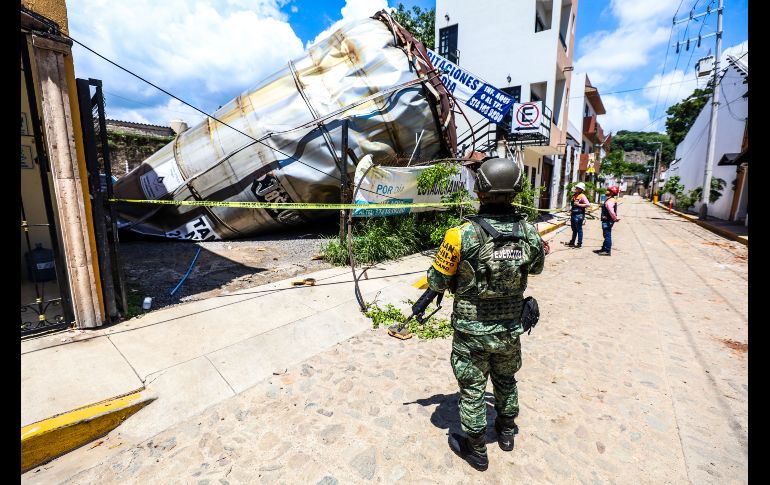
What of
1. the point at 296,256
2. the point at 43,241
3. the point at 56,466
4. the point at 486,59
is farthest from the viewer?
the point at 486,59

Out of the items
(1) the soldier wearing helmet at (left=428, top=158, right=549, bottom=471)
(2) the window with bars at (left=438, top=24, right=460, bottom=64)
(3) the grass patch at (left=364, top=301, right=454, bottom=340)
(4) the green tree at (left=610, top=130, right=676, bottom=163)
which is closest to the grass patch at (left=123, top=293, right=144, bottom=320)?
(3) the grass patch at (left=364, top=301, right=454, bottom=340)

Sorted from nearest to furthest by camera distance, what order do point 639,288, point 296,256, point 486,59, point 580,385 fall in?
point 580,385 → point 639,288 → point 296,256 → point 486,59

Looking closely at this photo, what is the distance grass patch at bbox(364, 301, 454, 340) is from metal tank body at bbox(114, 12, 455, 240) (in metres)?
3.86

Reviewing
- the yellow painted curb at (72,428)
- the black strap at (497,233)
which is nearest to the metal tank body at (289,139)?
the yellow painted curb at (72,428)

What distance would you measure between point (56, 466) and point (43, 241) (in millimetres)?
4658

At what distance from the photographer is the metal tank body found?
746 cm

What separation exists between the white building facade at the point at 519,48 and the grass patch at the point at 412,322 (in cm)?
1343

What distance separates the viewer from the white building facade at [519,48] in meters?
16.9

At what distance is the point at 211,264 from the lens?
6246mm

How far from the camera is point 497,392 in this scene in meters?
2.42

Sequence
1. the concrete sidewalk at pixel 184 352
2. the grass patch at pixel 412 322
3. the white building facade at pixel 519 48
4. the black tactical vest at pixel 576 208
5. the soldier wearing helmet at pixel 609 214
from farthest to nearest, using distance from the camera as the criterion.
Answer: the white building facade at pixel 519 48, the black tactical vest at pixel 576 208, the soldier wearing helmet at pixel 609 214, the grass patch at pixel 412 322, the concrete sidewalk at pixel 184 352

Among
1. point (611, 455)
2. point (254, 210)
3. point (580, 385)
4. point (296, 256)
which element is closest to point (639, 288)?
point (580, 385)

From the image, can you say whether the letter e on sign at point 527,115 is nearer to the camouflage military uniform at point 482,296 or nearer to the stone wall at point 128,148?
the camouflage military uniform at point 482,296

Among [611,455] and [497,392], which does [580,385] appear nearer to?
[611,455]
